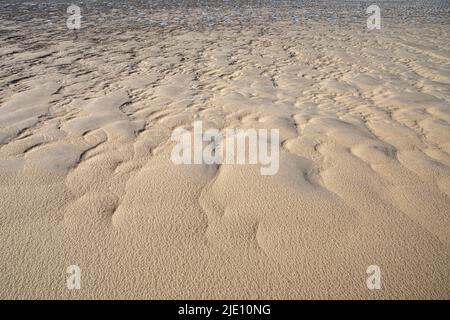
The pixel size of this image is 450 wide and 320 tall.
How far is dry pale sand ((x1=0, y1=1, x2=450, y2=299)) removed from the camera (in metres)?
1.25

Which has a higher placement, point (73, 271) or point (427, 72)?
point (427, 72)

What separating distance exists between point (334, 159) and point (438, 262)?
2.65ft

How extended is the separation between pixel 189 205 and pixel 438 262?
1.08 m

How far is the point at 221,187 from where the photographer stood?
172cm

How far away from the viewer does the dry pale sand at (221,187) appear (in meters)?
1.25

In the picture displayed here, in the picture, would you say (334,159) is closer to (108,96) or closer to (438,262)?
(438,262)

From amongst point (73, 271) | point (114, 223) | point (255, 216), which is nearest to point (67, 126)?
point (114, 223)

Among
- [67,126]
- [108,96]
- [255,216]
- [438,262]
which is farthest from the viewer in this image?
[108,96]

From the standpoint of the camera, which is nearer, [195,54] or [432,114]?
[432,114]

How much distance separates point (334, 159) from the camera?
197 cm

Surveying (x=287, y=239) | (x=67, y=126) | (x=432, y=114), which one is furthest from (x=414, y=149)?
(x=67, y=126)

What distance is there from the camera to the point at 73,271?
4.09ft
